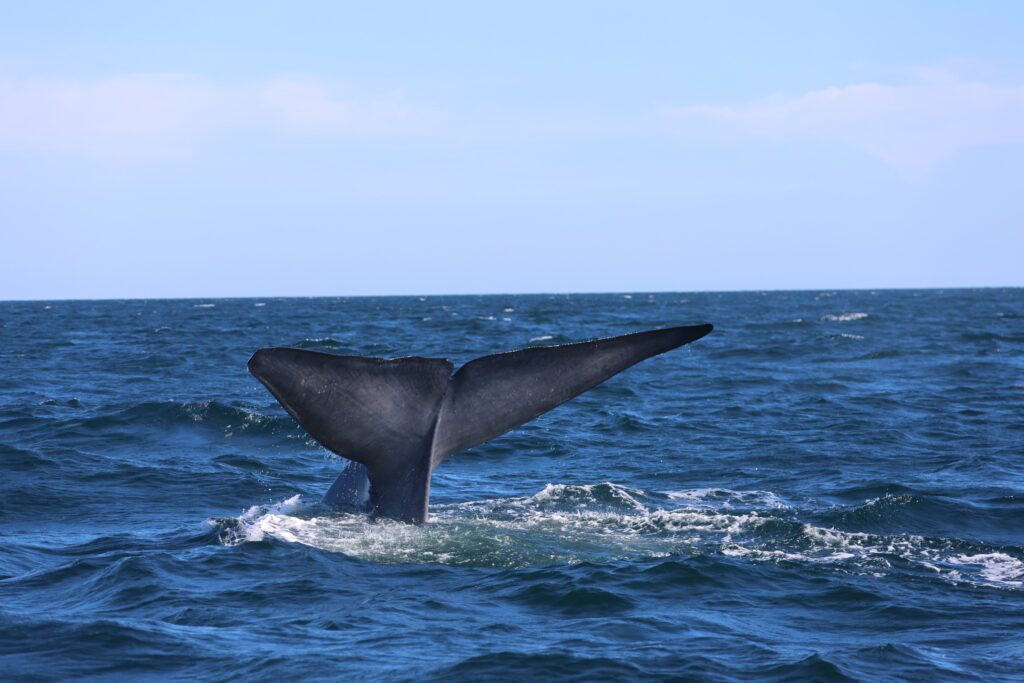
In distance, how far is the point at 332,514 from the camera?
9.51 meters

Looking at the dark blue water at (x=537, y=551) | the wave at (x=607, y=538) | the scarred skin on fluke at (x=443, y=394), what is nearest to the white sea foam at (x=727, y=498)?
the dark blue water at (x=537, y=551)

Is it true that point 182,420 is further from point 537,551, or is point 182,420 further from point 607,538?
point 537,551

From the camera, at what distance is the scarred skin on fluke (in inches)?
291

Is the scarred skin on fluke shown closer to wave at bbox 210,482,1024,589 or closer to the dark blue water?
wave at bbox 210,482,1024,589

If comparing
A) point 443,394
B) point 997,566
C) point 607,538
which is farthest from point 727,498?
point 443,394

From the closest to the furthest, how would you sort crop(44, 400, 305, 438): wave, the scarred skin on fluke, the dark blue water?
the dark blue water → the scarred skin on fluke → crop(44, 400, 305, 438): wave

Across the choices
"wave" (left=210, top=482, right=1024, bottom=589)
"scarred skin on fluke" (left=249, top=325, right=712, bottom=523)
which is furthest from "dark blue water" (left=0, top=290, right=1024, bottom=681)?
"scarred skin on fluke" (left=249, top=325, right=712, bottom=523)

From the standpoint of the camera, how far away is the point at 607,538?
9516 millimetres

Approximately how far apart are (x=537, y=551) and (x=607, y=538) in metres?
0.82

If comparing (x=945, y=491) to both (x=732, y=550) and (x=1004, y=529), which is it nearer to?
(x=1004, y=529)

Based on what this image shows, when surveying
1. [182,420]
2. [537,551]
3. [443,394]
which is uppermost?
[443,394]

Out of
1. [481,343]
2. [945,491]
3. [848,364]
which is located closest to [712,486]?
[945,491]

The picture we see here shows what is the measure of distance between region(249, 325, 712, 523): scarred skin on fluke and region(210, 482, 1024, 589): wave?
789 millimetres

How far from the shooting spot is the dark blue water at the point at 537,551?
21.5 ft
